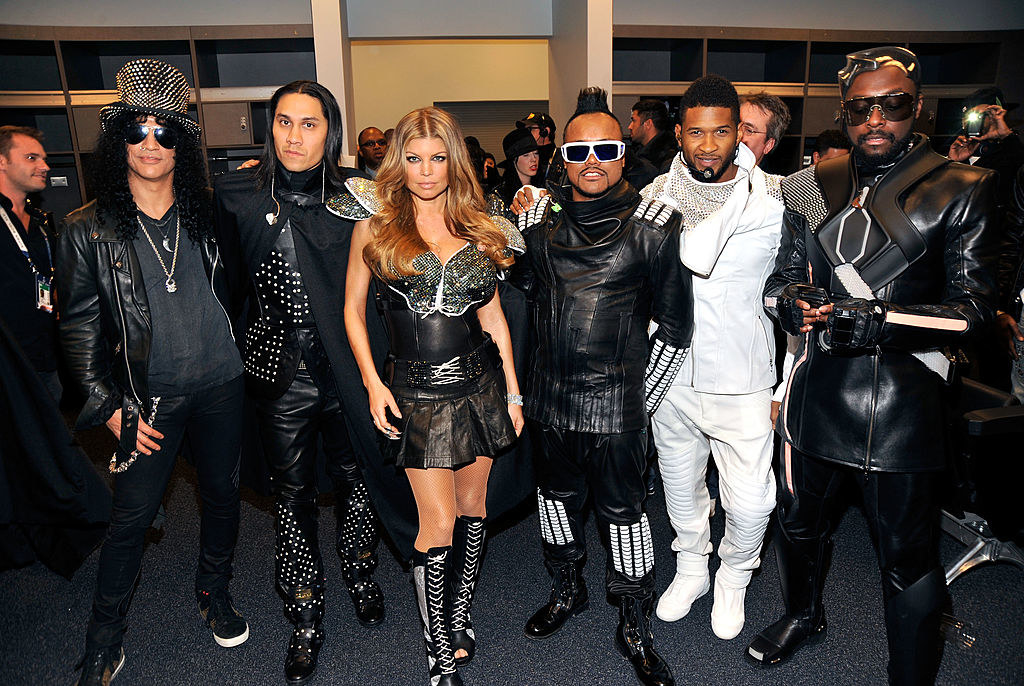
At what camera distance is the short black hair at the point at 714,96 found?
2.21 m

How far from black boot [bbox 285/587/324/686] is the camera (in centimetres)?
415

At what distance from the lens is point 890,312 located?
178 cm

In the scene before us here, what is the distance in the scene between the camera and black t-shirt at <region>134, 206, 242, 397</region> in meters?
2.15

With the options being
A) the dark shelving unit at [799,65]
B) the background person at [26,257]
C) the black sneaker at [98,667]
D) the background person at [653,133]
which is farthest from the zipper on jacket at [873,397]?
the dark shelving unit at [799,65]

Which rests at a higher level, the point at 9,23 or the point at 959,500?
the point at 9,23

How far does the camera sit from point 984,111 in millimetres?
4012

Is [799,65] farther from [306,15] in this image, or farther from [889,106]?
[889,106]

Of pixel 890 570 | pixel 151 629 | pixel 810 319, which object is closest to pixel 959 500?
pixel 890 570

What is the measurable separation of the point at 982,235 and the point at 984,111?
286cm

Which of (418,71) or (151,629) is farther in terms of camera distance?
(418,71)

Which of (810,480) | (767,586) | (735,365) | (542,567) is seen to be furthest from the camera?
(542,567)

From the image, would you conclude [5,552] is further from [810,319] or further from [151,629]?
[810,319]

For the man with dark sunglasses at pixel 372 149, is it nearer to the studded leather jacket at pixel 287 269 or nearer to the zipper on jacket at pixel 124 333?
the studded leather jacket at pixel 287 269

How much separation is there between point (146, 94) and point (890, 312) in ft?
6.97
